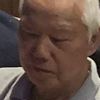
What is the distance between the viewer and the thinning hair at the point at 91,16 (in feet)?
4.16

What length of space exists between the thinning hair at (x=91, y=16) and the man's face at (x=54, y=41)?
0.02m

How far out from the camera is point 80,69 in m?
1.33

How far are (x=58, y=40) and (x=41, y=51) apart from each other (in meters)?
0.08

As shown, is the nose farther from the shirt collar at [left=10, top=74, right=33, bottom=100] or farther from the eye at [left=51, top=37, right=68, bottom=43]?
the shirt collar at [left=10, top=74, right=33, bottom=100]

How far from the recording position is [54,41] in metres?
1.29

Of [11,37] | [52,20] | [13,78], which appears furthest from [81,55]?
[11,37]

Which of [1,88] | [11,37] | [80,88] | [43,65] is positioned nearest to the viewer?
[43,65]

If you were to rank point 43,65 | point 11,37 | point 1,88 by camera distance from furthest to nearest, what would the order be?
point 11,37 → point 1,88 → point 43,65

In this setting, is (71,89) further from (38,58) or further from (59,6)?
(59,6)

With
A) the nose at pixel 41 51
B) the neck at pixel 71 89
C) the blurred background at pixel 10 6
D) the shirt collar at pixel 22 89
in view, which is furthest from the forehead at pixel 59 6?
the blurred background at pixel 10 6

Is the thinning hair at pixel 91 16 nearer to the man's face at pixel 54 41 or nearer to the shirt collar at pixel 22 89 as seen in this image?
the man's face at pixel 54 41

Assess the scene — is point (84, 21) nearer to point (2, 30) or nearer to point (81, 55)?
point (81, 55)

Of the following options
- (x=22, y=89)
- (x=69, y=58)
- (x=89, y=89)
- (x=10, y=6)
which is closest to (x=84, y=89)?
(x=89, y=89)

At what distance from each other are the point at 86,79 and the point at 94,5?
0.93 feet
